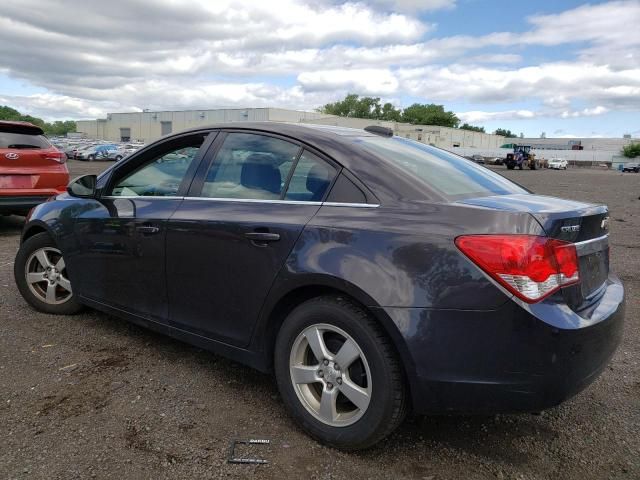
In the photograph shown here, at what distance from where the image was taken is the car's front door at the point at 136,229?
3.37 m

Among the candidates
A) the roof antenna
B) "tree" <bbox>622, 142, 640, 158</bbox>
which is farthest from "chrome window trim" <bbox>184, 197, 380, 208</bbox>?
"tree" <bbox>622, 142, 640, 158</bbox>

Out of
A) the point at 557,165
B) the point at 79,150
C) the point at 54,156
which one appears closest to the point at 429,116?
the point at 557,165

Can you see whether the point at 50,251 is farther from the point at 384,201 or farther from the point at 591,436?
the point at 591,436

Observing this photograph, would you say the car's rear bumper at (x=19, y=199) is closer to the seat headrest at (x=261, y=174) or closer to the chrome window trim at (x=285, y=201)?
the chrome window trim at (x=285, y=201)

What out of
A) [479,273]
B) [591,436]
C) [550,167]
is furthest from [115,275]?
[550,167]

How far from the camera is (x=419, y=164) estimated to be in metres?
3.00

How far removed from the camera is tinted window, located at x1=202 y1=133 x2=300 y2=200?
300cm

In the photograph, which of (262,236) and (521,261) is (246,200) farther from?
(521,261)

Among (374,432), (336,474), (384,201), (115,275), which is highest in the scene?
(384,201)

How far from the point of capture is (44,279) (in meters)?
4.39

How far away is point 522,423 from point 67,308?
3.40 metres

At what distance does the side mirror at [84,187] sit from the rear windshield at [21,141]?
413cm

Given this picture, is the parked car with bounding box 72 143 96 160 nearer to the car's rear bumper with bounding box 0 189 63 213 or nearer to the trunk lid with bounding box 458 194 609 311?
the car's rear bumper with bounding box 0 189 63 213

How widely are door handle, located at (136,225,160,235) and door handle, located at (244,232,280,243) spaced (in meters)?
0.76
